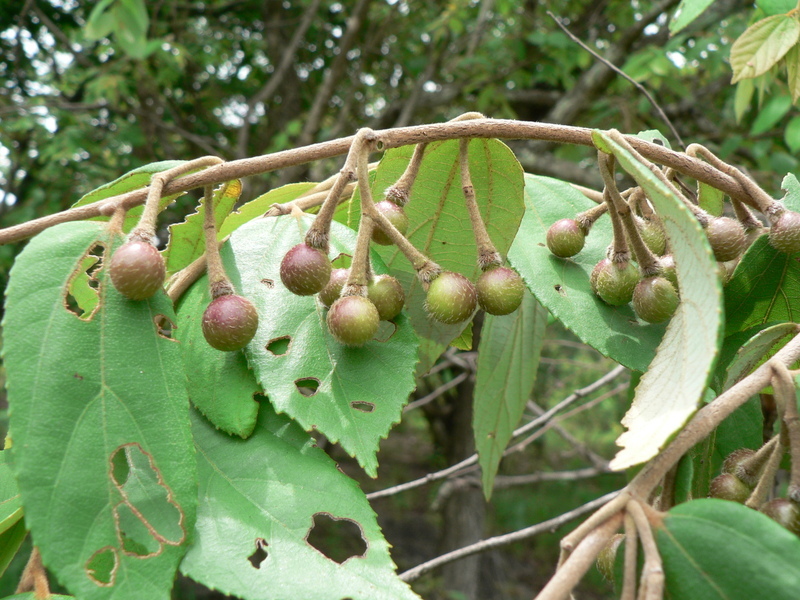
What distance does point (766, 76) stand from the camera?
2.56 meters

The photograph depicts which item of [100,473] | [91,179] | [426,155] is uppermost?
[426,155]

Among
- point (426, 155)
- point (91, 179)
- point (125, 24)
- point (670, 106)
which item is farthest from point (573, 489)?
point (426, 155)

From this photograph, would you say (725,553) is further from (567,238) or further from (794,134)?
(794,134)

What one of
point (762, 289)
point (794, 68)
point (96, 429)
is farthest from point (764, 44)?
point (96, 429)

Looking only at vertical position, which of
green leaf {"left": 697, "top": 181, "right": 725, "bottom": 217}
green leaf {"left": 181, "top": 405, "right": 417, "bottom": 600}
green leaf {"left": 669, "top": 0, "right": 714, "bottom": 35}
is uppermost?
green leaf {"left": 669, "top": 0, "right": 714, "bottom": 35}

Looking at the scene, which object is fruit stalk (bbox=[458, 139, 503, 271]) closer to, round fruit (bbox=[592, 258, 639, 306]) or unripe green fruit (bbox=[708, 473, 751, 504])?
round fruit (bbox=[592, 258, 639, 306])

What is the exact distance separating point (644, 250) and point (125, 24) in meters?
4.52

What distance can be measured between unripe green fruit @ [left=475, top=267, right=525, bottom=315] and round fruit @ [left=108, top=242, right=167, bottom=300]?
0.48 m

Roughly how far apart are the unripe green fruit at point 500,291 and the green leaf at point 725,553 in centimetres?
40

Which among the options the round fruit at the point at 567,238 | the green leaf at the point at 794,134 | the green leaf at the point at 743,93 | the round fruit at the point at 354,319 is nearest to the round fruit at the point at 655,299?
the round fruit at the point at 567,238

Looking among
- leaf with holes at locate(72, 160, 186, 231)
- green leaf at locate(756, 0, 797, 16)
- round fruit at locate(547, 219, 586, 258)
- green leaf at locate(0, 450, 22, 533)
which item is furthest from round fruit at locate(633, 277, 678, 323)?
green leaf at locate(756, 0, 797, 16)

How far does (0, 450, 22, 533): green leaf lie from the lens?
3.67 ft

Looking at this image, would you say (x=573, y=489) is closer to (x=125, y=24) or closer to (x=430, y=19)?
(x=430, y=19)

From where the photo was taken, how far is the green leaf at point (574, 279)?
110 cm
